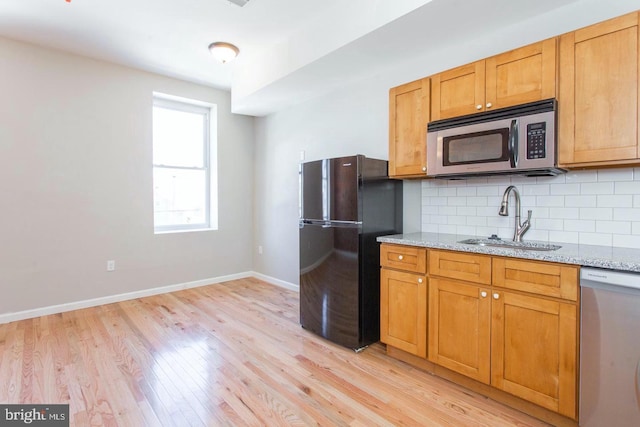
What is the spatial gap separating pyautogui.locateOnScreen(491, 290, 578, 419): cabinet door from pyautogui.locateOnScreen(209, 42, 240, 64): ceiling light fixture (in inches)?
127

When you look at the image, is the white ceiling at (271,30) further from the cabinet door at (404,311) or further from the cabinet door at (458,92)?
the cabinet door at (404,311)

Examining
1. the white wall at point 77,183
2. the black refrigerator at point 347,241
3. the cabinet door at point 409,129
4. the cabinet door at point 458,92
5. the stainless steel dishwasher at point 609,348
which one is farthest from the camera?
the white wall at point 77,183

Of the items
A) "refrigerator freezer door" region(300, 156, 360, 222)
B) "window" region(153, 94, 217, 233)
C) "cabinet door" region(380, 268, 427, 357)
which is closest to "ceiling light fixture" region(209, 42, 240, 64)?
"window" region(153, 94, 217, 233)

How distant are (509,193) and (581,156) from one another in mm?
578

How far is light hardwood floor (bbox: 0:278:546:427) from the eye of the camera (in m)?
1.82

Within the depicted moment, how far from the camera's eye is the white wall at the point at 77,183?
3.20 metres

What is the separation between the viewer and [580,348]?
1588mm

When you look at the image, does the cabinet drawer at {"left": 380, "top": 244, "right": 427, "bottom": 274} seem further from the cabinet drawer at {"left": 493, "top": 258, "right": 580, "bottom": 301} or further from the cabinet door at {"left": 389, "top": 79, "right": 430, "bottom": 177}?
the cabinet door at {"left": 389, "top": 79, "right": 430, "bottom": 177}

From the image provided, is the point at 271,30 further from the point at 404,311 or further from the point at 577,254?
the point at 577,254

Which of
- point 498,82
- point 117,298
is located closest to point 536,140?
point 498,82

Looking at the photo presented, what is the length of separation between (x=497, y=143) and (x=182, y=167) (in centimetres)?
389

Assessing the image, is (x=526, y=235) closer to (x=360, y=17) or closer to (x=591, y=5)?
(x=591, y=5)

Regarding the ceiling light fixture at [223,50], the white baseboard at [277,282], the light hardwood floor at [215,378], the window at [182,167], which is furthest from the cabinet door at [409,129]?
the window at [182,167]

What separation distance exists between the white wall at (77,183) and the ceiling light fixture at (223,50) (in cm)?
121
